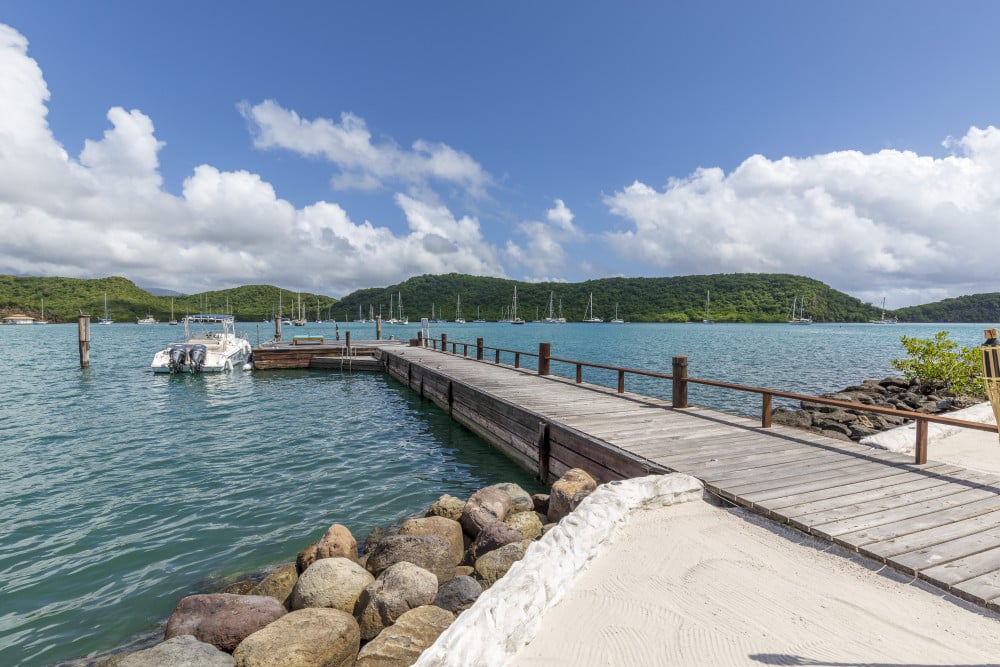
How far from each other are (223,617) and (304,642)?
1161mm

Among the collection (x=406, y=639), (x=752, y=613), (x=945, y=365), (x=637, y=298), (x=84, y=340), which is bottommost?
(x=406, y=639)

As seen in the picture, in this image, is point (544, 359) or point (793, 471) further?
point (544, 359)

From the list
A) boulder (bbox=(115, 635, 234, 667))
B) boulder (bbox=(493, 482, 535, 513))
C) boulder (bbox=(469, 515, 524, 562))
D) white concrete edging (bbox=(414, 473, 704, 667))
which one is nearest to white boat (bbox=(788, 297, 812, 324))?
boulder (bbox=(493, 482, 535, 513))

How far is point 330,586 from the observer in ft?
16.5

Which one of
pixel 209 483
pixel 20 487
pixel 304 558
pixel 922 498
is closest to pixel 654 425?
pixel 922 498

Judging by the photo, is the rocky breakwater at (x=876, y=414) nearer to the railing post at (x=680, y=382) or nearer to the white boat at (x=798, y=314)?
the railing post at (x=680, y=382)

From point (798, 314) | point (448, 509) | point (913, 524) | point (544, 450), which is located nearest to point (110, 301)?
point (544, 450)

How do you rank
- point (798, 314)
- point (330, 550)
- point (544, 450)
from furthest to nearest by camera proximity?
point (798, 314) → point (544, 450) → point (330, 550)

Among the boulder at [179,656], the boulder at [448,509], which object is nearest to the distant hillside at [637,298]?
the boulder at [448,509]

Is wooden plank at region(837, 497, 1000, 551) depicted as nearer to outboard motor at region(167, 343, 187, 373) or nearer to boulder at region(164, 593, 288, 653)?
boulder at region(164, 593, 288, 653)

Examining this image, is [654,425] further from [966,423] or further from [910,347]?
[910,347]

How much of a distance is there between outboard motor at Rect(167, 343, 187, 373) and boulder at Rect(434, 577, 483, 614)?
93.0ft

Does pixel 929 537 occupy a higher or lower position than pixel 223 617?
higher

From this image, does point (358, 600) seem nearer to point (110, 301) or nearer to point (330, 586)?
point (330, 586)
